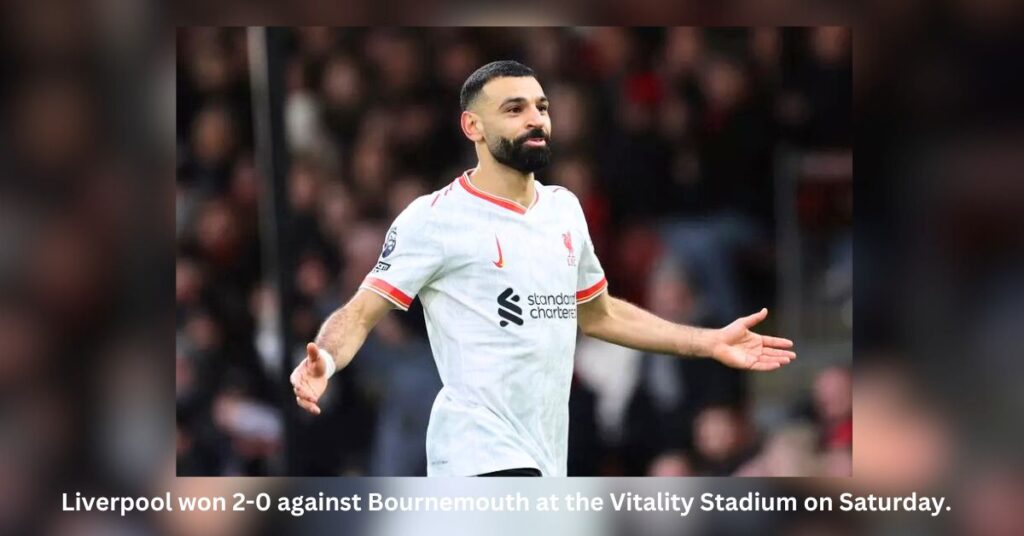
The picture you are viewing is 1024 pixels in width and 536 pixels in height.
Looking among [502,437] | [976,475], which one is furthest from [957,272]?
[502,437]

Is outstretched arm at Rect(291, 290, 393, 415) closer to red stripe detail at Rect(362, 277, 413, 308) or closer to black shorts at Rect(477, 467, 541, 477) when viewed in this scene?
red stripe detail at Rect(362, 277, 413, 308)

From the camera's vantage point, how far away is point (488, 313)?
2.96 metres

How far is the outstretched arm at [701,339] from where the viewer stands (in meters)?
3.05

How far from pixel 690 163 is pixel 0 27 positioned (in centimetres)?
211

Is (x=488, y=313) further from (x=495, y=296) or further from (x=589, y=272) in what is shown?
(x=589, y=272)

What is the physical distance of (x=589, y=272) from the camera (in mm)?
3041

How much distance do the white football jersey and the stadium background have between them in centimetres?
7

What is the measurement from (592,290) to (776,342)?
57cm


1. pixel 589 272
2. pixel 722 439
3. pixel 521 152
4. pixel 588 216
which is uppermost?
pixel 521 152

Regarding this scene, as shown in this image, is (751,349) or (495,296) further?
(751,349)

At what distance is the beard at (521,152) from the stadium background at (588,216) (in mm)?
47

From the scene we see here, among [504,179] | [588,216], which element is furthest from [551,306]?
[504,179]

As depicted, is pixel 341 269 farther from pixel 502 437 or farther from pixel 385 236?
pixel 502 437

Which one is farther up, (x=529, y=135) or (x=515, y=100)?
(x=515, y=100)
